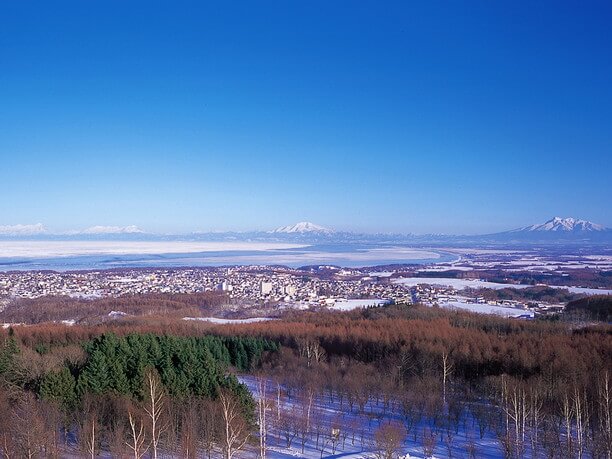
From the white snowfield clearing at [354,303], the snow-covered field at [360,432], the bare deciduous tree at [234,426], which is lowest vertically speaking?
the white snowfield clearing at [354,303]

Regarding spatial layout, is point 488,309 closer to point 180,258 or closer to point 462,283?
point 462,283

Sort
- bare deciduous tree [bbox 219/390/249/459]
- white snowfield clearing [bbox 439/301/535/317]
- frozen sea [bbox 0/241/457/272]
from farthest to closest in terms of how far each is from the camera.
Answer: frozen sea [bbox 0/241/457/272], white snowfield clearing [bbox 439/301/535/317], bare deciduous tree [bbox 219/390/249/459]

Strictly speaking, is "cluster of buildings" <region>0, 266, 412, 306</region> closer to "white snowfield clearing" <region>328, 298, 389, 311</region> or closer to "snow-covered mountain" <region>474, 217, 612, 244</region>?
"white snowfield clearing" <region>328, 298, 389, 311</region>

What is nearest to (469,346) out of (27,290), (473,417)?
(473,417)

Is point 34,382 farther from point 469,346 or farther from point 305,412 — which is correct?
point 469,346

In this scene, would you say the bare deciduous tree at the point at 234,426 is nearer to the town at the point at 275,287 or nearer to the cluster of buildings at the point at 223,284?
the town at the point at 275,287

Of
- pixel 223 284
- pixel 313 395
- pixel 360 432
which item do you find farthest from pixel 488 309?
pixel 223 284

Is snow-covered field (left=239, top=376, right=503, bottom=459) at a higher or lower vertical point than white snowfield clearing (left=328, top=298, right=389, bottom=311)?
higher

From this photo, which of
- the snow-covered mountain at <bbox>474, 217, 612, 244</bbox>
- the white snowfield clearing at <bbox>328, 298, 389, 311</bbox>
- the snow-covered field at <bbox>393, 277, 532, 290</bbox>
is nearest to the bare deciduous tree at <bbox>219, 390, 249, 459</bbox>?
the white snowfield clearing at <bbox>328, 298, 389, 311</bbox>

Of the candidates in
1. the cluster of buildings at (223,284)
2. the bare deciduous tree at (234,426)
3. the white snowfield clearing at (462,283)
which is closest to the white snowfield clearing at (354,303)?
the cluster of buildings at (223,284)
